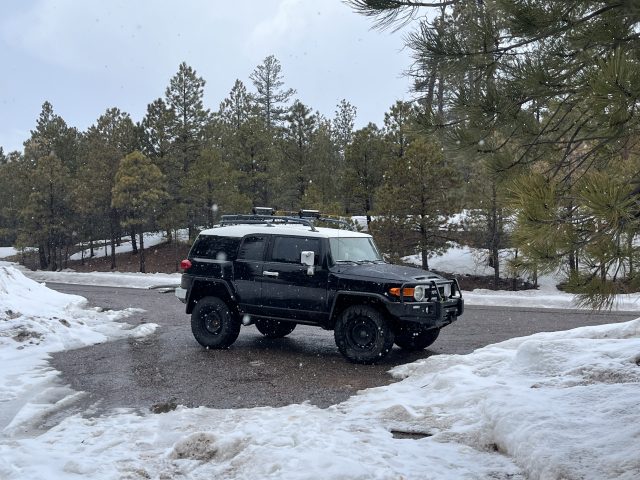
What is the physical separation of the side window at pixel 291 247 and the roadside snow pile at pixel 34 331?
3.87 meters

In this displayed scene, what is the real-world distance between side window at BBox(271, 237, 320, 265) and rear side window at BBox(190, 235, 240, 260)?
0.78 meters

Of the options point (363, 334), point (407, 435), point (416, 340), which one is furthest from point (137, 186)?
point (407, 435)

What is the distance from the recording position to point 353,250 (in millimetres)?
9922

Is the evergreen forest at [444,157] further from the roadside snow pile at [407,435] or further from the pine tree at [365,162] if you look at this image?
the roadside snow pile at [407,435]

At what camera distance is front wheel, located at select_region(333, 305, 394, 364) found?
8766 mm

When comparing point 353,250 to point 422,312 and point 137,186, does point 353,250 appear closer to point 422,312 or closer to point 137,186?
point 422,312

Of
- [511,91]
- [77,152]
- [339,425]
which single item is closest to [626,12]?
[511,91]

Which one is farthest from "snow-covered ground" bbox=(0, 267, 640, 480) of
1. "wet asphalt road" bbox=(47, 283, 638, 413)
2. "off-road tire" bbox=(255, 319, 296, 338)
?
"off-road tire" bbox=(255, 319, 296, 338)

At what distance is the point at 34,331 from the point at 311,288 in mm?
5564

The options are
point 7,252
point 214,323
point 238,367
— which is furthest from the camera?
point 7,252

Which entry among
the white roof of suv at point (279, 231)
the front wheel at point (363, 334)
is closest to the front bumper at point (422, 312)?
the front wheel at point (363, 334)

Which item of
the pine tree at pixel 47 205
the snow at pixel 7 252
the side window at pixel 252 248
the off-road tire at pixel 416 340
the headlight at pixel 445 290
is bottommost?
the off-road tire at pixel 416 340

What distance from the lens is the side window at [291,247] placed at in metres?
9.62

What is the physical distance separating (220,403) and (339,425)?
5.67ft
